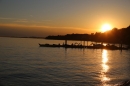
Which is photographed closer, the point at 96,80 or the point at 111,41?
the point at 96,80

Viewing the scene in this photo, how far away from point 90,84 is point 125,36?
161853 millimetres

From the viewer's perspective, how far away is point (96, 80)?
27859 millimetres

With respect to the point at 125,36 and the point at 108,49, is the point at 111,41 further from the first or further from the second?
the point at 108,49

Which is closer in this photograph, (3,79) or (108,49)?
(3,79)

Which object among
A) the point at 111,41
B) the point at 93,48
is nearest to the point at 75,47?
the point at 93,48

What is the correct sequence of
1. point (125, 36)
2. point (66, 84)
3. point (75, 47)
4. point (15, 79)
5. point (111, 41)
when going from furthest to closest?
point (111, 41)
point (125, 36)
point (75, 47)
point (15, 79)
point (66, 84)

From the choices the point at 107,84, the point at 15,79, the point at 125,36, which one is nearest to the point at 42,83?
the point at 15,79

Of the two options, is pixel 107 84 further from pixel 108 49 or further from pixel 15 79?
pixel 108 49

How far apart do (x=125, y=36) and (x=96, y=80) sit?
159453 mm

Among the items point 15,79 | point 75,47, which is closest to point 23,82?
point 15,79

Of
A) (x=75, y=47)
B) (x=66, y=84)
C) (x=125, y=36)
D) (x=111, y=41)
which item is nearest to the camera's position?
(x=66, y=84)

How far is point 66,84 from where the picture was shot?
25.1m

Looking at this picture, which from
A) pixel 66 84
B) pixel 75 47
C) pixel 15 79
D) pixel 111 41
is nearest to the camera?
pixel 66 84

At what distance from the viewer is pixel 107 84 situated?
84.5 feet
